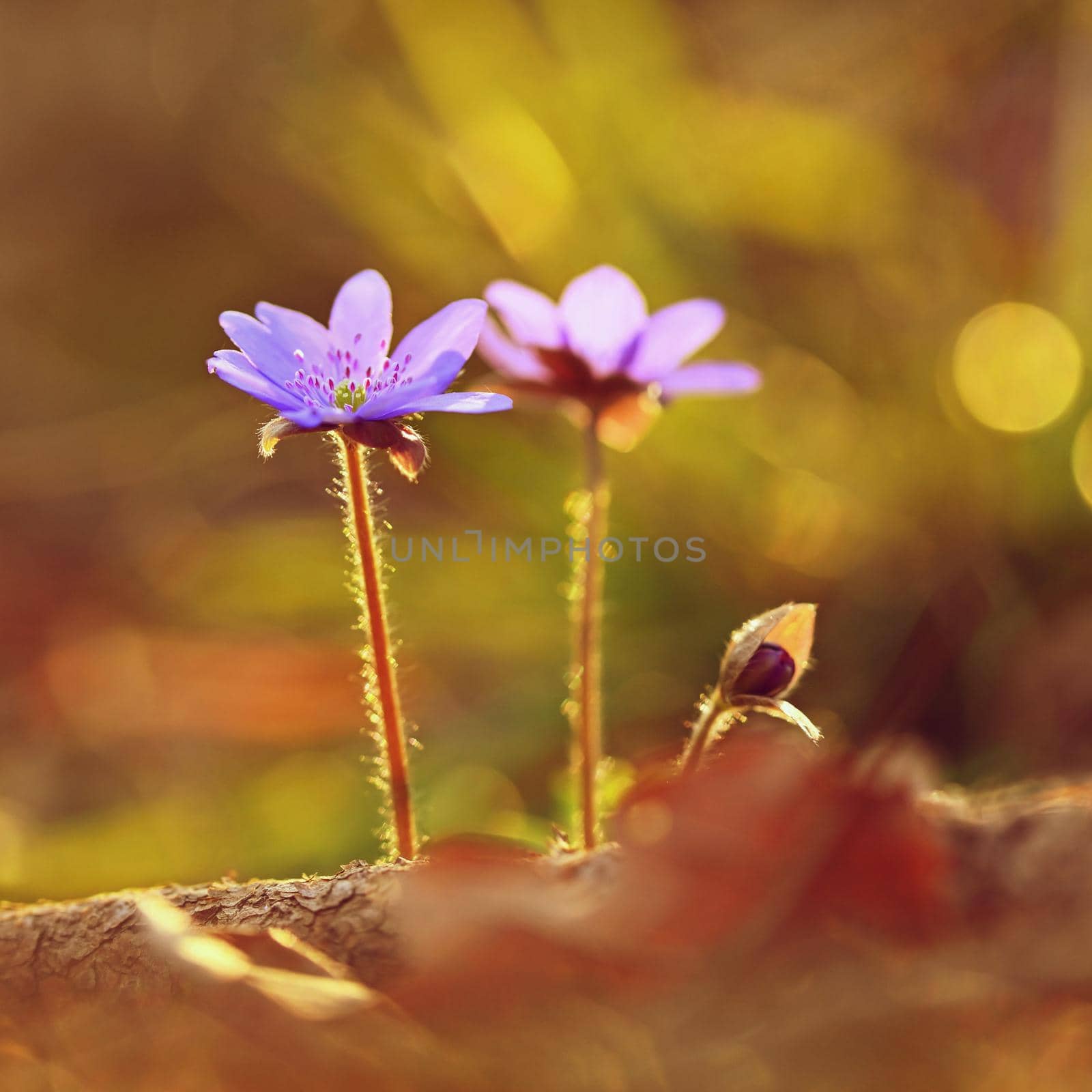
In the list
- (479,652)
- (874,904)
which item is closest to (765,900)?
(874,904)

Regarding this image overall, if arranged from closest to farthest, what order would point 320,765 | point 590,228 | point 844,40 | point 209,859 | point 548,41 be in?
point 209,859, point 320,765, point 590,228, point 548,41, point 844,40

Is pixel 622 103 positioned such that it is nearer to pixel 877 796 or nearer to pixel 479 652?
pixel 479 652

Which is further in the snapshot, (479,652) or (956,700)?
(479,652)

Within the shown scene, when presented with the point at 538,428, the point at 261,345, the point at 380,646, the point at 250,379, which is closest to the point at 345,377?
the point at 261,345

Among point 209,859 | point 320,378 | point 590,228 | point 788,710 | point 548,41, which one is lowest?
point 209,859

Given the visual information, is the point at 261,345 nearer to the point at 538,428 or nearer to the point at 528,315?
the point at 528,315

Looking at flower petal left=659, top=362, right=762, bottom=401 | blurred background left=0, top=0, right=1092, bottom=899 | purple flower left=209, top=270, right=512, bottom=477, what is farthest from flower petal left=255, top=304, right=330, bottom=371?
blurred background left=0, top=0, right=1092, bottom=899
